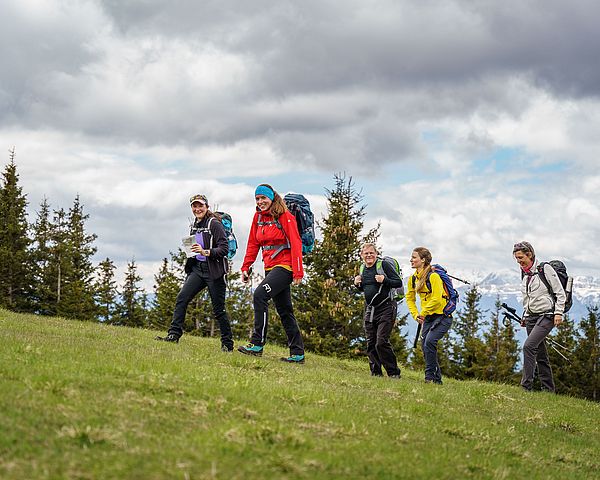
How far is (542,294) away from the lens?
1589 centimetres

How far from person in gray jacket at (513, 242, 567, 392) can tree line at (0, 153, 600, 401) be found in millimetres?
21557

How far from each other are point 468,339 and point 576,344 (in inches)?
381

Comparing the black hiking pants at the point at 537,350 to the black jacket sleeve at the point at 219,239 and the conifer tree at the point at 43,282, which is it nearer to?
the black jacket sleeve at the point at 219,239

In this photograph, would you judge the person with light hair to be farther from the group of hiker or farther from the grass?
the grass

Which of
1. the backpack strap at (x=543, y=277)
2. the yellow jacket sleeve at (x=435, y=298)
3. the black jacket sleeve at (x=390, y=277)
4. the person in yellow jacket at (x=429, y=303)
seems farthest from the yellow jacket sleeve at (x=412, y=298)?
the backpack strap at (x=543, y=277)

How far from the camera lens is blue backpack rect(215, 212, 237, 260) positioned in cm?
1489

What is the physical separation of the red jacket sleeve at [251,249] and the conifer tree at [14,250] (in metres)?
41.0

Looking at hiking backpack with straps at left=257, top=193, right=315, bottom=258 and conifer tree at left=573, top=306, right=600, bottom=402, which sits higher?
hiking backpack with straps at left=257, top=193, right=315, bottom=258

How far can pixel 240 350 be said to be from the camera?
46.7 ft

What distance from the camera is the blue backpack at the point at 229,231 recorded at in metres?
14.9

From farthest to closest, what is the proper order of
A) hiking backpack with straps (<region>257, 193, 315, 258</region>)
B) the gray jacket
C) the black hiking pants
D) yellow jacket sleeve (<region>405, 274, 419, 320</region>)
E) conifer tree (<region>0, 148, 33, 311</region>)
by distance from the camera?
conifer tree (<region>0, 148, 33, 311</region>) → the black hiking pants → the gray jacket → yellow jacket sleeve (<region>405, 274, 419, 320</region>) → hiking backpack with straps (<region>257, 193, 315, 258</region>)

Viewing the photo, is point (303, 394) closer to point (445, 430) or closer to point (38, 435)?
point (445, 430)

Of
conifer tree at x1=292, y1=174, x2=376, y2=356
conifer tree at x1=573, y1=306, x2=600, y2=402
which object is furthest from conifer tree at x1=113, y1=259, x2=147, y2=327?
conifer tree at x1=573, y1=306, x2=600, y2=402

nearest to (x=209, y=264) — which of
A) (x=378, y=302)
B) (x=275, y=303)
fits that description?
(x=275, y=303)
